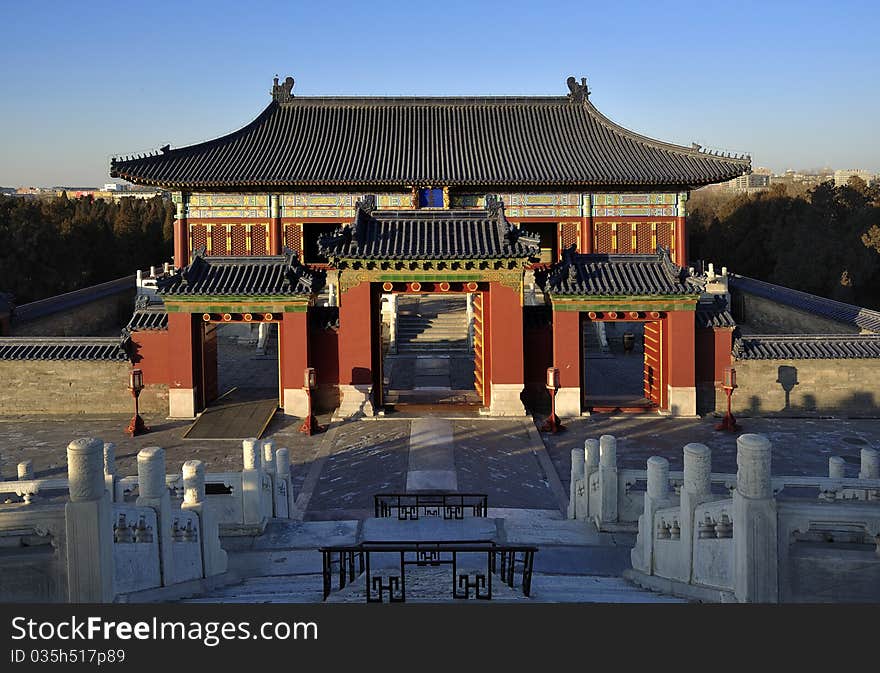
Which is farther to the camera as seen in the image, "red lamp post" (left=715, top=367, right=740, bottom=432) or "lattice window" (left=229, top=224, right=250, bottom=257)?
Result: "lattice window" (left=229, top=224, right=250, bottom=257)

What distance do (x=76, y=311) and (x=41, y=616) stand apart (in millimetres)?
29849

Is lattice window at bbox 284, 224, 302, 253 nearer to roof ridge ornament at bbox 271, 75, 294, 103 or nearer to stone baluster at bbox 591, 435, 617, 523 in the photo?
roof ridge ornament at bbox 271, 75, 294, 103

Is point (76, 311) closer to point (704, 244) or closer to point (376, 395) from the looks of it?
point (376, 395)

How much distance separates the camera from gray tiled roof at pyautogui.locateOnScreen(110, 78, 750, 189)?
3150cm

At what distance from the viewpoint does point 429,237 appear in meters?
19.4

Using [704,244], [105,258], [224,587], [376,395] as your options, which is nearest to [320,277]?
[376,395]

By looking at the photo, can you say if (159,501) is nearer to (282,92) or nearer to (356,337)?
(356,337)

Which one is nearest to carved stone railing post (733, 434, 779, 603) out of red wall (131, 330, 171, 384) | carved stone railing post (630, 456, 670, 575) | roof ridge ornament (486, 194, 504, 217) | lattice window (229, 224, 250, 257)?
carved stone railing post (630, 456, 670, 575)

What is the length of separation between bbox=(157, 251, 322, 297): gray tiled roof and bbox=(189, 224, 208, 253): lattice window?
44.4ft

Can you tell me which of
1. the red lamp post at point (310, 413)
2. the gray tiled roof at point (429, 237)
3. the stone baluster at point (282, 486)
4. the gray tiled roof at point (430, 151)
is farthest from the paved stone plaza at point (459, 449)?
the gray tiled roof at point (430, 151)

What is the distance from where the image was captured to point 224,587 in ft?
29.8

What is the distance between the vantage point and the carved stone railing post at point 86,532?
22.2 feet

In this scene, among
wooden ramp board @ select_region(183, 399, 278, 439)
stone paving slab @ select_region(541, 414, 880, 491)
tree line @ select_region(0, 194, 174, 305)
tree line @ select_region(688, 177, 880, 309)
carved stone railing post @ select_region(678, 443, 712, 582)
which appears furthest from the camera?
tree line @ select_region(0, 194, 174, 305)

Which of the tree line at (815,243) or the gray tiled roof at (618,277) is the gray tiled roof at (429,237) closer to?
the gray tiled roof at (618,277)
